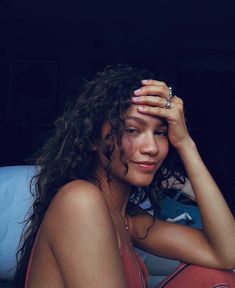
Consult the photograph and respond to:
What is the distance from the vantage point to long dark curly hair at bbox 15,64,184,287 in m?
1.66

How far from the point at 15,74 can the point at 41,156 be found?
6332mm

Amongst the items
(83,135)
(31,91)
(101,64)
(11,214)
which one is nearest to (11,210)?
(11,214)

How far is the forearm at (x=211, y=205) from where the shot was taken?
6.22 ft

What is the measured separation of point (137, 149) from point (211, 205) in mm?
385

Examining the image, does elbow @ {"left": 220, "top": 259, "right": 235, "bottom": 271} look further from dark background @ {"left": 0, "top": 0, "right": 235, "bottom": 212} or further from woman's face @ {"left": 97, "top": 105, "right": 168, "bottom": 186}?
dark background @ {"left": 0, "top": 0, "right": 235, "bottom": 212}

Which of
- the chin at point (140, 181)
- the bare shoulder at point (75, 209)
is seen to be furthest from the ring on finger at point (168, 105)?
the bare shoulder at point (75, 209)

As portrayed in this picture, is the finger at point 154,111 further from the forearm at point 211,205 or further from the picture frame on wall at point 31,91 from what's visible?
the picture frame on wall at point 31,91

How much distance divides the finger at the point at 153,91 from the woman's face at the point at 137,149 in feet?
0.16

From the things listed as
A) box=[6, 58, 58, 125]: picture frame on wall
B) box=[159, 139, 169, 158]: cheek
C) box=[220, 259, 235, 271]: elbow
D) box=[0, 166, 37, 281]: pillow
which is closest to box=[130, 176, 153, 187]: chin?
box=[159, 139, 169, 158]: cheek

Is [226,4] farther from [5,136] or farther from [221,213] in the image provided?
[221,213]

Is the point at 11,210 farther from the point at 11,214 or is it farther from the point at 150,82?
the point at 150,82

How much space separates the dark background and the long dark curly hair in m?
5.43

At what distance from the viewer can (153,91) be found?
1.72m

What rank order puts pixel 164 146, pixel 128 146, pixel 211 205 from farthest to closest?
pixel 211 205
pixel 164 146
pixel 128 146
